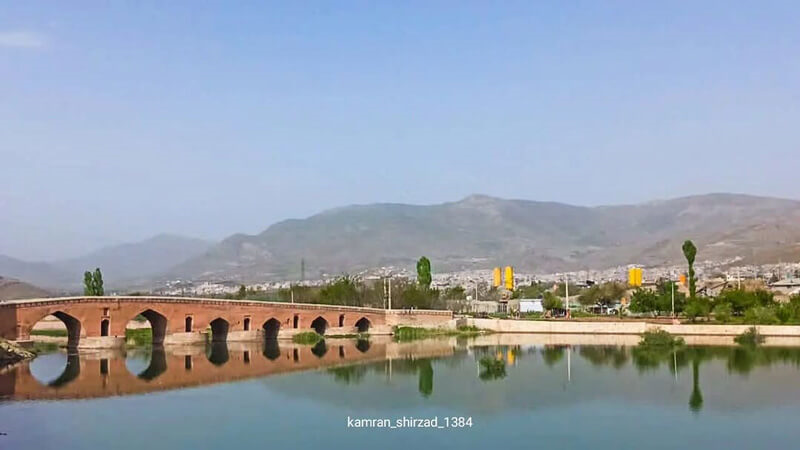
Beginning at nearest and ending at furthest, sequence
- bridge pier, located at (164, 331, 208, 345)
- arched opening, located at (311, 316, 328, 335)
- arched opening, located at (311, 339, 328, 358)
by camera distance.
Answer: arched opening, located at (311, 339, 328, 358)
bridge pier, located at (164, 331, 208, 345)
arched opening, located at (311, 316, 328, 335)

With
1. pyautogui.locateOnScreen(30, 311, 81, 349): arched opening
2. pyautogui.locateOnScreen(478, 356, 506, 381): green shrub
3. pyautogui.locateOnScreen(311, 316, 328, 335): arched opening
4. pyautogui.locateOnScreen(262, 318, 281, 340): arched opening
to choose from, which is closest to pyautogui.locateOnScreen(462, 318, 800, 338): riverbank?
pyautogui.locateOnScreen(311, 316, 328, 335): arched opening

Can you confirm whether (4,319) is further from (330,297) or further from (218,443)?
(330,297)

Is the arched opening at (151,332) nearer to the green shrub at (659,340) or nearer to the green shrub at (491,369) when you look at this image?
the green shrub at (491,369)

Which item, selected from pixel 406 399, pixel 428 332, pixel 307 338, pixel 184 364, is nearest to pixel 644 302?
pixel 428 332

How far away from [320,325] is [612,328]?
61.4 ft

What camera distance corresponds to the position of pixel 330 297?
7119 centimetres

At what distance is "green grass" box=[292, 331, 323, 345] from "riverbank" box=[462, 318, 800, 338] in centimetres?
1069

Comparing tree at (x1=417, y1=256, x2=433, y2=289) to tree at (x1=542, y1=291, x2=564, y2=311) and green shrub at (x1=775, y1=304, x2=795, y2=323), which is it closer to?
tree at (x1=542, y1=291, x2=564, y2=311)

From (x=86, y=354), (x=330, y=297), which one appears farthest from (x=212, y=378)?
(x=330, y=297)

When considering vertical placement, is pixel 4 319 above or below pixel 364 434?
above

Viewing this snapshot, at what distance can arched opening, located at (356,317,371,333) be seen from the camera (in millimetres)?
61600

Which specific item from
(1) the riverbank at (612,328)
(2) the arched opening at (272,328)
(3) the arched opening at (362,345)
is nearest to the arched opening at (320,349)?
(3) the arched opening at (362,345)

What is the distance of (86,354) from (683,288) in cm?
5252

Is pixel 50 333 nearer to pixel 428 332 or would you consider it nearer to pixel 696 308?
pixel 428 332
